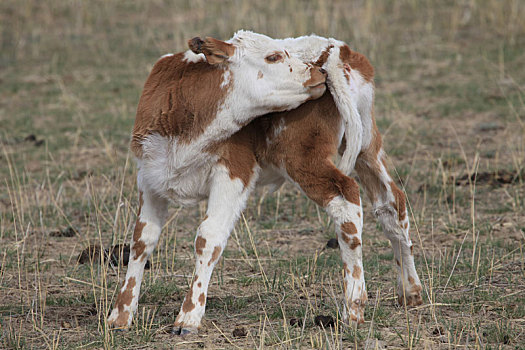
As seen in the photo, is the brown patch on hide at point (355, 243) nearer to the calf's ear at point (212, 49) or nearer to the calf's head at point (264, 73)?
the calf's head at point (264, 73)

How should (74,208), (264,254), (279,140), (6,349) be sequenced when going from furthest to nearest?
1. (74,208)
2. (264,254)
3. (279,140)
4. (6,349)

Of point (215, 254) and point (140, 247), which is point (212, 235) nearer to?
point (215, 254)

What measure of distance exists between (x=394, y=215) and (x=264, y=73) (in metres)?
1.31

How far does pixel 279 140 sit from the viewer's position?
469cm

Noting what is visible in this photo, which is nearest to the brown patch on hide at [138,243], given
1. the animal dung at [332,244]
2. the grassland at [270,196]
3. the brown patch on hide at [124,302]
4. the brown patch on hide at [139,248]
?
the brown patch on hide at [139,248]

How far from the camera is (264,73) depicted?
464 centimetres

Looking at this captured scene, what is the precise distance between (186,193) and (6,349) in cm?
140

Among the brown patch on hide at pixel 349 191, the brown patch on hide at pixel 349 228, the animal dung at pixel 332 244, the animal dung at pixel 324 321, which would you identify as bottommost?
the animal dung at pixel 332 244

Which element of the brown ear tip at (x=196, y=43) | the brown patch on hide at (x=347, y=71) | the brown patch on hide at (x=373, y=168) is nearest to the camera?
the brown ear tip at (x=196, y=43)

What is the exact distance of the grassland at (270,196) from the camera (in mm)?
4703

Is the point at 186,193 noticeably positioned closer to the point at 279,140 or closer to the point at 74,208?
the point at 279,140

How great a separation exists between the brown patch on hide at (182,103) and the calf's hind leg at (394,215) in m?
1.13

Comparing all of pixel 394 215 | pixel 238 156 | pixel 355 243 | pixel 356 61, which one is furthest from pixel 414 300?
pixel 356 61

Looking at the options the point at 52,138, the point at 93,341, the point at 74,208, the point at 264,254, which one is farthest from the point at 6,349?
the point at 52,138
